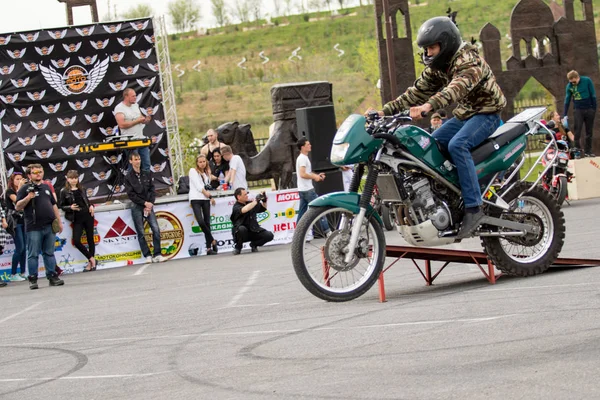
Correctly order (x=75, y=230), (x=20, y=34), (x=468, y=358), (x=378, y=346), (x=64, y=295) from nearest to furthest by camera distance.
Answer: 1. (x=468, y=358)
2. (x=378, y=346)
3. (x=64, y=295)
4. (x=75, y=230)
5. (x=20, y=34)

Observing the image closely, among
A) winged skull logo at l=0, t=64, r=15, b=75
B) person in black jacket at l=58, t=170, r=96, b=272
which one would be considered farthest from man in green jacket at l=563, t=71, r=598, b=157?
winged skull logo at l=0, t=64, r=15, b=75

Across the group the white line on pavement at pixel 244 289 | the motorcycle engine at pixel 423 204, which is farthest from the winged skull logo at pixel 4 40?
the motorcycle engine at pixel 423 204

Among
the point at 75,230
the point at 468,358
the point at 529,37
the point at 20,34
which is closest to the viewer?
the point at 468,358

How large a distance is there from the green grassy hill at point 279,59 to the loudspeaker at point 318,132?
138 feet

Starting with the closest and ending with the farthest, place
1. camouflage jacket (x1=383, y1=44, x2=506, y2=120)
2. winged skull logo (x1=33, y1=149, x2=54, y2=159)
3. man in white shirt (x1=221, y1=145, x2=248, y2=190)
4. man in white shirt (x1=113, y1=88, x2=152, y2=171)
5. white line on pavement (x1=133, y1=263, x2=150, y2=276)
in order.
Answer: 1. camouflage jacket (x1=383, y1=44, x2=506, y2=120)
2. white line on pavement (x1=133, y1=263, x2=150, y2=276)
3. man in white shirt (x1=221, y1=145, x2=248, y2=190)
4. man in white shirt (x1=113, y1=88, x2=152, y2=171)
5. winged skull logo (x1=33, y1=149, x2=54, y2=159)

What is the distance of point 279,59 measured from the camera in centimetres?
10744

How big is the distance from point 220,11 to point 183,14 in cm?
532

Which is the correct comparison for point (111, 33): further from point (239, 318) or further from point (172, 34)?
point (172, 34)

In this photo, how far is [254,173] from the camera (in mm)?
26547

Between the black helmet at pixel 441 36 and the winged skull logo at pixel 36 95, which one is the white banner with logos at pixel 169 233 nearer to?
the winged skull logo at pixel 36 95

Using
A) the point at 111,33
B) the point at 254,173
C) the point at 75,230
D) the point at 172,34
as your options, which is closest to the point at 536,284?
the point at 75,230

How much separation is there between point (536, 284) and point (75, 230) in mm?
11343

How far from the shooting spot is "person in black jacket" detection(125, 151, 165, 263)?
19.4m

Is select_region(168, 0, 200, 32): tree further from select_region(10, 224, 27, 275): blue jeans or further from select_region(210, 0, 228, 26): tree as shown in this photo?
select_region(10, 224, 27, 275): blue jeans
